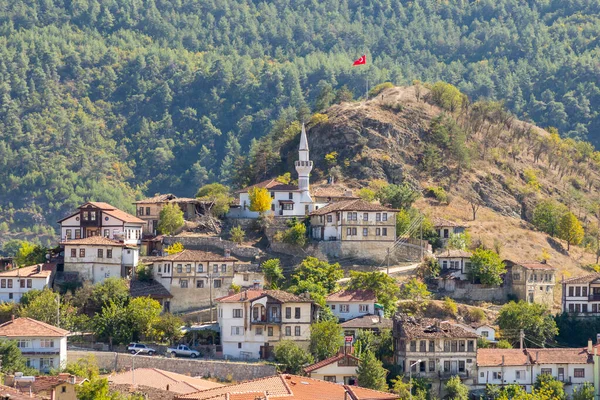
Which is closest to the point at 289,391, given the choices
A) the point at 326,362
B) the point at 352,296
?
the point at 326,362

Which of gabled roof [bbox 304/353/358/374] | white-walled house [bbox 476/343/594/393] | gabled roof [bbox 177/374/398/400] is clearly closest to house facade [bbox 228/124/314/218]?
white-walled house [bbox 476/343/594/393]

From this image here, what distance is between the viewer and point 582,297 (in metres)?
128

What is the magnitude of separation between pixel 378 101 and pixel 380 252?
46.4 metres

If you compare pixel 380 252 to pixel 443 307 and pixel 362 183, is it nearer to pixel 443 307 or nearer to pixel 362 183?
pixel 443 307

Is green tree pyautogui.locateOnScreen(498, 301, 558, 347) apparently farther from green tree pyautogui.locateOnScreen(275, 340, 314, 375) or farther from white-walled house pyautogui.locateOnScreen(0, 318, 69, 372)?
white-walled house pyautogui.locateOnScreen(0, 318, 69, 372)

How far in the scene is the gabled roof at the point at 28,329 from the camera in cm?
11069

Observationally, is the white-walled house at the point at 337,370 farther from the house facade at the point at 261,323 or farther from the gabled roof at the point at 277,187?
the gabled roof at the point at 277,187

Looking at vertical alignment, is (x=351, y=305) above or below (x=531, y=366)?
above

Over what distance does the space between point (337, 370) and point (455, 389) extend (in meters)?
8.18

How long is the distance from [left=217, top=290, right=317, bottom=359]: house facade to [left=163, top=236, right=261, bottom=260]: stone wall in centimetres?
1477

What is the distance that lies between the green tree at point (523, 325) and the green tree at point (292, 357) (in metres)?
16.9

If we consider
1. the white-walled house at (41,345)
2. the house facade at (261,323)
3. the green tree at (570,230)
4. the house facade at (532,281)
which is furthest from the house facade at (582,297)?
the white-walled house at (41,345)

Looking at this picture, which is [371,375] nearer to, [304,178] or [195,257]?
[195,257]

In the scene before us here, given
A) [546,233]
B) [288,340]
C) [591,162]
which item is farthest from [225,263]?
[591,162]
